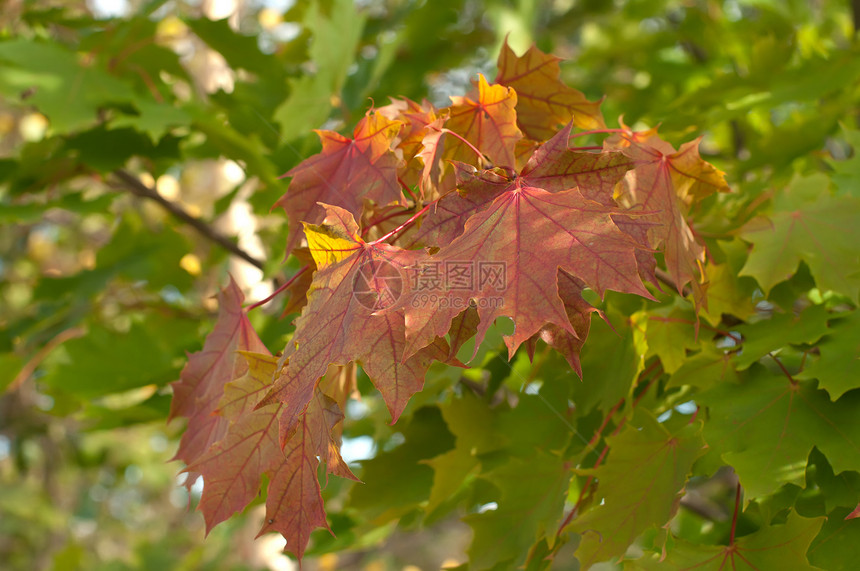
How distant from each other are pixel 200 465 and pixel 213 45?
1260mm

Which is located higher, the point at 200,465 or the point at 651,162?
the point at 651,162

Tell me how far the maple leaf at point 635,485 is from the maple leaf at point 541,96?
38 centimetres

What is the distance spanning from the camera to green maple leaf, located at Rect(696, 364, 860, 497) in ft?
2.34

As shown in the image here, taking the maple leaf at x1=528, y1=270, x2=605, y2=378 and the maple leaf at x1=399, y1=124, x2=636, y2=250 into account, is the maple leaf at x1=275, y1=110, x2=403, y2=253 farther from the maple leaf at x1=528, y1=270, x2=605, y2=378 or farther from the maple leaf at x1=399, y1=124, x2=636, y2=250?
the maple leaf at x1=528, y1=270, x2=605, y2=378

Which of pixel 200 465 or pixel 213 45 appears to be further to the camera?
pixel 213 45

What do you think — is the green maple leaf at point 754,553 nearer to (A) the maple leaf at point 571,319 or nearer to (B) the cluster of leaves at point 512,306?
(B) the cluster of leaves at point 512,306

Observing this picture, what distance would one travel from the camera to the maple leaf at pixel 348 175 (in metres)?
0.71

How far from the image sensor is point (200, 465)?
683 mm

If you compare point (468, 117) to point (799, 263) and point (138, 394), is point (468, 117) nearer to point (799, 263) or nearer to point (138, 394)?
point (799, 263)

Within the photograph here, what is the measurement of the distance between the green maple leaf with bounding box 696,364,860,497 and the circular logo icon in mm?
410

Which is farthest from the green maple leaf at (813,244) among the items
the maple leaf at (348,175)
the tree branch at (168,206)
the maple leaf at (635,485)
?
the tree branch at (168,206)

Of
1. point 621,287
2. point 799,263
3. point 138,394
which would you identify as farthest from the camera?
point 138,394

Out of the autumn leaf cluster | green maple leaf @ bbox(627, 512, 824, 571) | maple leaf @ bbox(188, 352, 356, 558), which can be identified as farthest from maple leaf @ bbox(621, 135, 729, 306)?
maple leaf @ bbox(188, 352, 356, 558)

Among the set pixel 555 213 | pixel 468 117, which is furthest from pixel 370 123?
pixel 555 213
